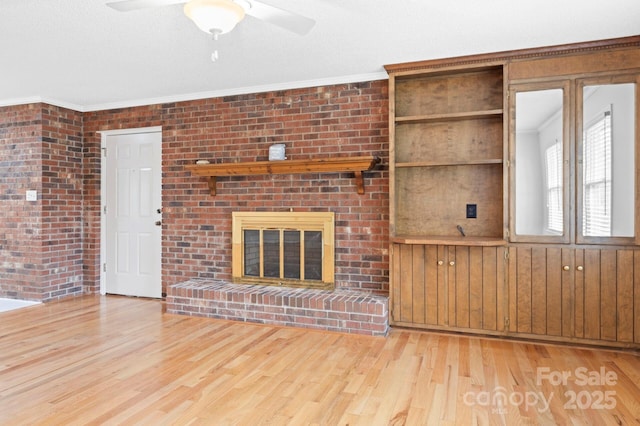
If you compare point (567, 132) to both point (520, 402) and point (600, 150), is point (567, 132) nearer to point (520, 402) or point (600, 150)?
point (600, 150)

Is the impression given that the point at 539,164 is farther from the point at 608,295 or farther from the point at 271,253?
the point at 271,253

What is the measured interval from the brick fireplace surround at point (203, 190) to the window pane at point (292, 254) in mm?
285

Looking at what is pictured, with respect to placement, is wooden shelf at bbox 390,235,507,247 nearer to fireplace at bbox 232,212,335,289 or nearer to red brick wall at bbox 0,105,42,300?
fireplace at bbox 232,212,335,289

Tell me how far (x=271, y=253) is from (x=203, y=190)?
41.9 inches

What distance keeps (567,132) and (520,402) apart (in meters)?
2.00

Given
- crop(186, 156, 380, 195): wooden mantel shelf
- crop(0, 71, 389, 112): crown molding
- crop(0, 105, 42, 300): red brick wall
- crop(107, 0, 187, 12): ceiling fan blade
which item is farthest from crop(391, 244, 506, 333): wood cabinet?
crop(0, 105, 42, 300): red brick wall

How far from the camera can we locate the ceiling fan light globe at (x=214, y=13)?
6.33ft

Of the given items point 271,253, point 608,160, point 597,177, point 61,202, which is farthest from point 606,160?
point 61,202

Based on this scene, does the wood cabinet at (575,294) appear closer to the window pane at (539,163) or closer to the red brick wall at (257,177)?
the window pane at (539,163)

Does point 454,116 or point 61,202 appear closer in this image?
point 454,116

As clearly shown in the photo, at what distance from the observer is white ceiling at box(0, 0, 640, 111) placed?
263 centimetres

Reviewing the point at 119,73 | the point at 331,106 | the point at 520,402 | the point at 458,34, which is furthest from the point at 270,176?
the point at 520,402

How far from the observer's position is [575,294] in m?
3.23

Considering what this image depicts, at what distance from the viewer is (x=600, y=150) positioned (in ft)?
10.1
